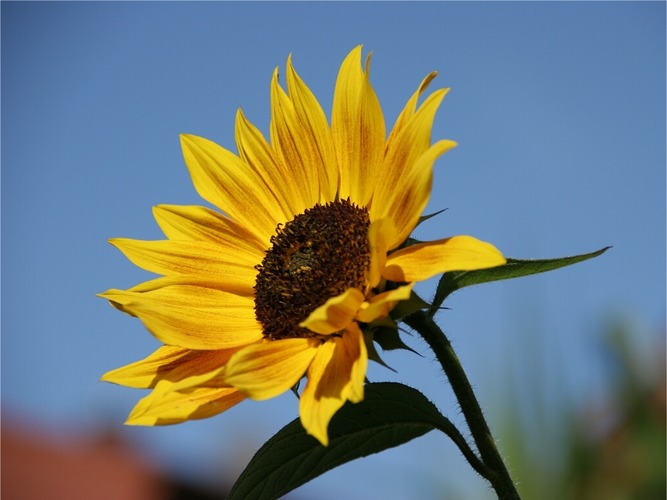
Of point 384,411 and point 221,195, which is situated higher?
point 221,195

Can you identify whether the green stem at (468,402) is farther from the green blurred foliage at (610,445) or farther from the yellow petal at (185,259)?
the green blurred foliage at (610,445)

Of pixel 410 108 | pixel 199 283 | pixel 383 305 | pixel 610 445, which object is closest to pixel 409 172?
pixel 410 108

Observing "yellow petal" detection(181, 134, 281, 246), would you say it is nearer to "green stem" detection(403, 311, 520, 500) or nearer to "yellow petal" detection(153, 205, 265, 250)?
"yellow petal" detection(153, 205, 265, 250)

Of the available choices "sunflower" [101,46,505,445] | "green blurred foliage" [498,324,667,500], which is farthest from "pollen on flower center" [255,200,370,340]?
"green blurred foliage" [498,324,667,500]

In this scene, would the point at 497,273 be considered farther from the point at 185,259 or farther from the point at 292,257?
the point at 185,259

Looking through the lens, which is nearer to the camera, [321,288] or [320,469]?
[320,469]

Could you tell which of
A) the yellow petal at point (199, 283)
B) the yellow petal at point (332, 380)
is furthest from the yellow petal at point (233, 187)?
the yellow petal at point (332, 380)

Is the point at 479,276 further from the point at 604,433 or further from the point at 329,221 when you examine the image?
the point at 604,433

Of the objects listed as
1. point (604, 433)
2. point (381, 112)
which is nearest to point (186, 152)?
point (381, 112)
